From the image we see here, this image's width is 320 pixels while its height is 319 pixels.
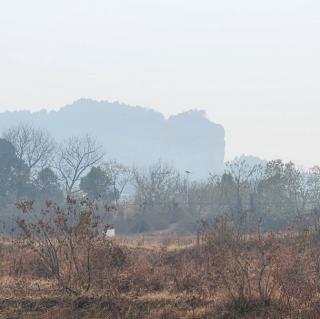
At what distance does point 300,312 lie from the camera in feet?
24.3

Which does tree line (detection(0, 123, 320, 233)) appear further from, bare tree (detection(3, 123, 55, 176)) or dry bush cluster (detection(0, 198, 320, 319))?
dry bush cluster (detection(0, 198, 320, 319))

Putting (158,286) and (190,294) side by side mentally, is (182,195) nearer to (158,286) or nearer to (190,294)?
(158,286)

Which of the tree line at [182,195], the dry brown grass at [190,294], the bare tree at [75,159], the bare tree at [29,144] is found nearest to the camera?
the dry brown grass at [190,294]

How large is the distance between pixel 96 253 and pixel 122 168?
5266cm

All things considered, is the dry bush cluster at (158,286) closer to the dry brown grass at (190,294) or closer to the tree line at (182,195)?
the dry brown grass at (190,294)

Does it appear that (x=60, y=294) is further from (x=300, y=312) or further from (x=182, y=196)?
(x=182, y=196)

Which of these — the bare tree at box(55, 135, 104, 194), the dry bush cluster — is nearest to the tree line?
the bare tree at box(55, 135, 104, 194)

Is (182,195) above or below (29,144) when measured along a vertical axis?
below

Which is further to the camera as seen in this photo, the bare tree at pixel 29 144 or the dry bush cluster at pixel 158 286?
the bare tree at pixel 29 144

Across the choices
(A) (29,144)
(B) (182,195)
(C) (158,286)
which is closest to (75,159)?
(A) (29,144)

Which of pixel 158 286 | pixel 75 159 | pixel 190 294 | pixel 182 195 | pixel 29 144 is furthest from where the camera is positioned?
pixel 75 159

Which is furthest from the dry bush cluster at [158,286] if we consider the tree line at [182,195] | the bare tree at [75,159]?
the bare tree at [75,159]

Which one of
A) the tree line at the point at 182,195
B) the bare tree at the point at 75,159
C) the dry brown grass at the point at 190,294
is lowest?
the dry brown grass at the point at 190,294

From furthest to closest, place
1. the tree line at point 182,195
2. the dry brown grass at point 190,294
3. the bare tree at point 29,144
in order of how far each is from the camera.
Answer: the bare tree at point 29,144 < the tree line at point 182,195 < the dry brown grass at point 190,294
